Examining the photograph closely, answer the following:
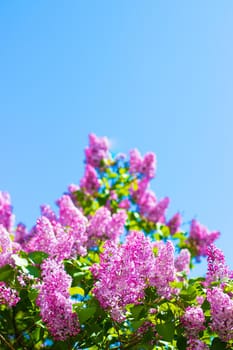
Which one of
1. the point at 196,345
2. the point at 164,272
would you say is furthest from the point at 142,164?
the point at 196,345

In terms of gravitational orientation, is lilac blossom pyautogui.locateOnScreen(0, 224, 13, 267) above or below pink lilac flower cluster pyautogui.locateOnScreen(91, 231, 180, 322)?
above

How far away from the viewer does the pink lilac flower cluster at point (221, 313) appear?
9.36 ft

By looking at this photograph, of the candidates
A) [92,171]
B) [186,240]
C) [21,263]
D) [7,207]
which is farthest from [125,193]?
[21,263]

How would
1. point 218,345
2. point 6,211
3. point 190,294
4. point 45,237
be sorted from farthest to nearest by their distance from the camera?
point 6,211 < point 45,237 < point 190,294 < point 218,345

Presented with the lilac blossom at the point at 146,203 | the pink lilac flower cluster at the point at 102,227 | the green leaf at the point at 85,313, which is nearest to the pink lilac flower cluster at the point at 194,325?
the green leaf at the point at 85,313

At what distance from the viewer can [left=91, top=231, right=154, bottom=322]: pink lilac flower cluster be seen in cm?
302

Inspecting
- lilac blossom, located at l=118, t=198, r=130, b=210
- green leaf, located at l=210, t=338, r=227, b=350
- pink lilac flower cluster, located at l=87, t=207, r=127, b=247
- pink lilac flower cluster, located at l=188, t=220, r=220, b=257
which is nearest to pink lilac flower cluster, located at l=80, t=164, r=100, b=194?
lilac blossom, located at l=118, t=198, r=130, b=210

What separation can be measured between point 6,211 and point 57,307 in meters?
5.33

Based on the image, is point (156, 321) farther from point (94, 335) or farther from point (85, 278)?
point (85, 278)

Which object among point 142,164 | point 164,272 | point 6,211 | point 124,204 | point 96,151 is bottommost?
point 164,272

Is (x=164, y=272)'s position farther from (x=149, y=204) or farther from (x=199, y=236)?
(x=199, y=236)

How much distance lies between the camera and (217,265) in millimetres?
3156

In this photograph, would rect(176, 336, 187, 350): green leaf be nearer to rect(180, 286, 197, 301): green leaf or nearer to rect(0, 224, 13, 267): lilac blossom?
rect(180, 286, 197, 301): green leaf

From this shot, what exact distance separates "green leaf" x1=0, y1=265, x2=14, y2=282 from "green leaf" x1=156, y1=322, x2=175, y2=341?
0.90 metres
